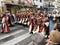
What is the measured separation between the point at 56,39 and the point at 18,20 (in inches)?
864

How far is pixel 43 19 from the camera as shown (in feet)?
48.8

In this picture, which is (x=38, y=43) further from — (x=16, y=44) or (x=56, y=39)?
(x=16, y=44)

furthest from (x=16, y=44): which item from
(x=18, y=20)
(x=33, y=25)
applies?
(x=18, y=20)

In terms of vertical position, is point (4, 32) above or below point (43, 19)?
below

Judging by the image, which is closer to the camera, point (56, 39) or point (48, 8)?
point (56, 39)

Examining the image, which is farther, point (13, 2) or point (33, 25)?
point (13, 2)

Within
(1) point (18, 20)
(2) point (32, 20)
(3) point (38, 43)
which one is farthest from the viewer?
(1) point (18, 20)

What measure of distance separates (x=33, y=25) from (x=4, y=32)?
260 cm

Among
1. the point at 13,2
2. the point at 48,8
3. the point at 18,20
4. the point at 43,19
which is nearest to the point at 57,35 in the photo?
the point at 43,19

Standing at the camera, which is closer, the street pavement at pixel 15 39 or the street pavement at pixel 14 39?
the street pavement at pixel 15 39

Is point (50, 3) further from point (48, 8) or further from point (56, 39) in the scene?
point (56, 39)

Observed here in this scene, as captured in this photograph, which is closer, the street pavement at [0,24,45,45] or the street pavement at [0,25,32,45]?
the street pavement at [0,24,45,45]

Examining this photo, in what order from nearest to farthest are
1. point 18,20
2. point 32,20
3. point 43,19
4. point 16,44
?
point 16,44, point 43,19, point 32,20, point 18,20

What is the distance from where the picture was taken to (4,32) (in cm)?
1738
